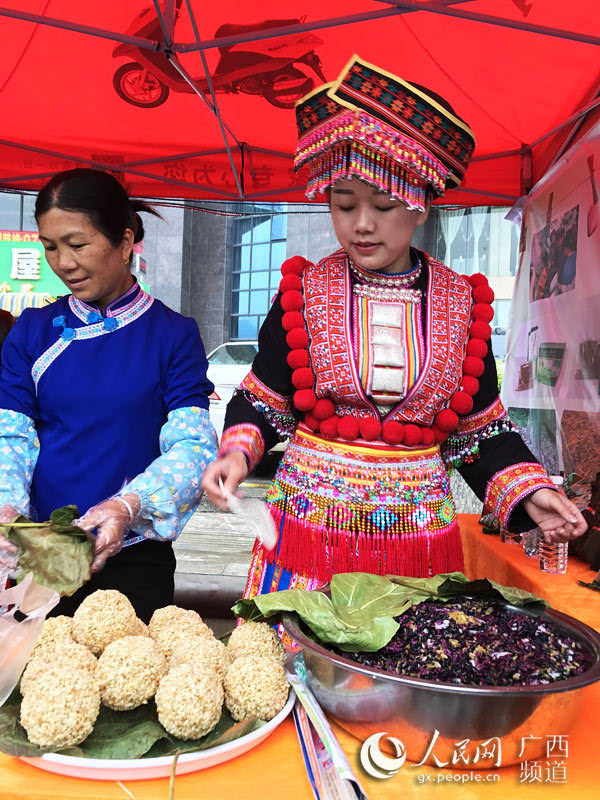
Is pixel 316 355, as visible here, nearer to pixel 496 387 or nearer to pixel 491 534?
pixel 496 387

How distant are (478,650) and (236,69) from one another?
6.97 ft

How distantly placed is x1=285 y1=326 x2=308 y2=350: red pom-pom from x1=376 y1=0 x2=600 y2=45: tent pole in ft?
2.84

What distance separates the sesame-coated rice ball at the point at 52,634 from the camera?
2.82ft

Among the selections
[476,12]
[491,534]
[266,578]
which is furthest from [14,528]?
[491,534]

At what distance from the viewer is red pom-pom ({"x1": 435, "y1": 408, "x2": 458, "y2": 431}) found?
1.41 m

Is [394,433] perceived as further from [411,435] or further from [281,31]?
[281,31]

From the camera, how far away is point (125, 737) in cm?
75

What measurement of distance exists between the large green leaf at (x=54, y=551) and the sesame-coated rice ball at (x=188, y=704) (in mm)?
246

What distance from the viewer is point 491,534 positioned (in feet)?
8.09

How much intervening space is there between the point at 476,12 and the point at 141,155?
1810 mm

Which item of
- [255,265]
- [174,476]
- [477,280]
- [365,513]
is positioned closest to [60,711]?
[174,476]

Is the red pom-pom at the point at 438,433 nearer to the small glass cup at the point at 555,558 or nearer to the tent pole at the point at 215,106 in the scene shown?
the small glass cup at the point at 555,558

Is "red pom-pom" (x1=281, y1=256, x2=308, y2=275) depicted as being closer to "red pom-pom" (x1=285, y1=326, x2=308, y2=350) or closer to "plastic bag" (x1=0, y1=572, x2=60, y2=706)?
"red pom-pom" (x1=285, y1=326, x2=308, y2=350)

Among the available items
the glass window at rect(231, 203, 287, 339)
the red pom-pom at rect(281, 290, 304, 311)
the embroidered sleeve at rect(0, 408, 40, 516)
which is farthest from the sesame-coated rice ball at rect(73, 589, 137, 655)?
the glass window at rect(231, 203, 287, 339)
